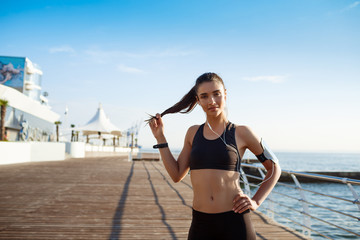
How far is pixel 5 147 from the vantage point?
1569cm

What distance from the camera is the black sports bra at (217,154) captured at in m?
1.63

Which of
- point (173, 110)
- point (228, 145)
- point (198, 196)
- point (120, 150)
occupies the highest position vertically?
point (173, 110)

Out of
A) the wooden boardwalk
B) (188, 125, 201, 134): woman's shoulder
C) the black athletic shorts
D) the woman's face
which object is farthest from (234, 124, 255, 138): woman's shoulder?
the wooden boardwalk

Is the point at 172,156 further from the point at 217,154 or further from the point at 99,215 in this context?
the point at 99,215

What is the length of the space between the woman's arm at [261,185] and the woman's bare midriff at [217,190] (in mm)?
60

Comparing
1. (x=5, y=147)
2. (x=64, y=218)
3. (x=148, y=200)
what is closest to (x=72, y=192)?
(x=148, y=200)

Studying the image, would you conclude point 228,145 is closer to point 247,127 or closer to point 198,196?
point 247,127

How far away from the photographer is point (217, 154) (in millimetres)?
1637

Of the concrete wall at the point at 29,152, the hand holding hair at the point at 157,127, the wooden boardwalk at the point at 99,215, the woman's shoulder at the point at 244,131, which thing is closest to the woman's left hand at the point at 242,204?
the woman's shoulder at the point at 244,131

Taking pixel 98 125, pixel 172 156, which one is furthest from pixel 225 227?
pixel 98 125

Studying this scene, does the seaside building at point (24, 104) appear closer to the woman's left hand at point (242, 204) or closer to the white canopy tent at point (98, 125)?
the white canopy tent at point (98, 125)

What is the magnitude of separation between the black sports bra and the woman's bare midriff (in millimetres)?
34

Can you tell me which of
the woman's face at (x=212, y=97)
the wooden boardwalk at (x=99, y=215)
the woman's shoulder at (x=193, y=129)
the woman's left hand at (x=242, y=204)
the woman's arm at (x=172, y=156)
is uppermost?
the woman's face at (x=212, y=97)

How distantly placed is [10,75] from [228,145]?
43531 mm
